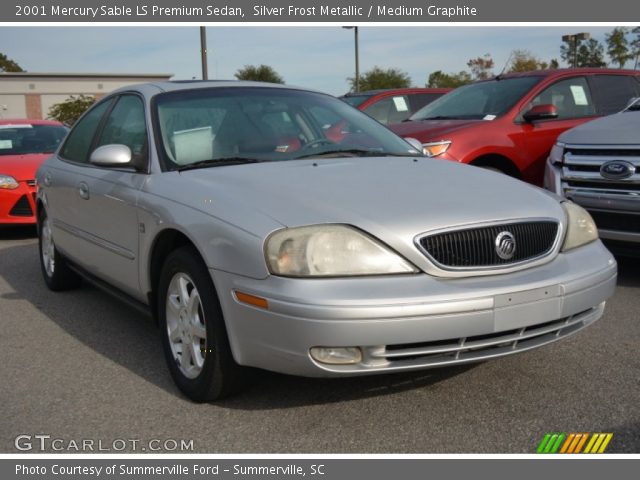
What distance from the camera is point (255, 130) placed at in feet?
13.3

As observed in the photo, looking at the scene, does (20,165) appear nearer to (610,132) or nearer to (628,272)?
(610,132)

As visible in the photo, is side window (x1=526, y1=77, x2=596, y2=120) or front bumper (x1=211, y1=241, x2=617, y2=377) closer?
front bumper (x1=211, y1=241, x2=617, y2=377)

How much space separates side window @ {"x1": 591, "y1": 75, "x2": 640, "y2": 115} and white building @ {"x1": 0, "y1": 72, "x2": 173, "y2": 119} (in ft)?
169

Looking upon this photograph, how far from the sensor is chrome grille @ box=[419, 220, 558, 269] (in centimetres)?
296

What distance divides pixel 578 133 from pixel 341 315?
3.98 meters

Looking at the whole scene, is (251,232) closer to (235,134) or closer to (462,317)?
(462,317)

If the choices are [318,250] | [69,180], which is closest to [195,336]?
[318,250]

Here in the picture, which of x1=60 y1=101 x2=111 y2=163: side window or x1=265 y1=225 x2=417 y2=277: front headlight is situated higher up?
x1=60 y1=101 x2=111 y2=163: side window

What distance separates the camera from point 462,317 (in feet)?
9.26

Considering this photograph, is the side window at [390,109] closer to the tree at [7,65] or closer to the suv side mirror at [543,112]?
the suv side mirror at [543,112]

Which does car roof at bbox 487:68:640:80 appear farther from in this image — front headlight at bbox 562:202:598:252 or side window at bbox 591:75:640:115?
front headlight at bbox 562:202:598:252

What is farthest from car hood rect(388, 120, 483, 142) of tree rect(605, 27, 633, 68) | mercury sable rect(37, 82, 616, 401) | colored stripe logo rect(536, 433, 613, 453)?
tree rect(605, 27, 633, 68)

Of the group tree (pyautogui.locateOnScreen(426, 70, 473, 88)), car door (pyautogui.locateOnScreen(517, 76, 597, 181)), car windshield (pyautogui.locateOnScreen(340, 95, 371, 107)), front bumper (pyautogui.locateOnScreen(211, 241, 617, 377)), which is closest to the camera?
front bumper (pyautogui.locateOnScreen(211, 241, 617, 377))
